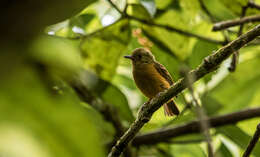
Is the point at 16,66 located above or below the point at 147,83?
above

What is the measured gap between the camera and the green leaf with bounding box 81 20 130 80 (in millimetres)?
2434

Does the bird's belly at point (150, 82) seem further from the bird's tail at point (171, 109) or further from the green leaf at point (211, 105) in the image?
the green leaf at point (211, 105)

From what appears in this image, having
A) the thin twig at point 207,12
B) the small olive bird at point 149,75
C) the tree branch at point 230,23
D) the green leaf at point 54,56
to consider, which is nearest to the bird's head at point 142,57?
the small olive bird at point 149,75

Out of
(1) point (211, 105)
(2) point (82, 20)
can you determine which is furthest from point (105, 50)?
(1) point (211, 105)

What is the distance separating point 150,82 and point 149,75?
0.24 feet

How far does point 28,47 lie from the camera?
340 mm

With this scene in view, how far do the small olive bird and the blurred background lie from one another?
93 millimetres

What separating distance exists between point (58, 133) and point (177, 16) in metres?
2.42

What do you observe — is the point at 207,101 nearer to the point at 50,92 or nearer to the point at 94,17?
the point at 94,17

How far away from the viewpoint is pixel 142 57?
240 centimetres

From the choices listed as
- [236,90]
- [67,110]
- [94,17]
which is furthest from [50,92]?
[236,90]

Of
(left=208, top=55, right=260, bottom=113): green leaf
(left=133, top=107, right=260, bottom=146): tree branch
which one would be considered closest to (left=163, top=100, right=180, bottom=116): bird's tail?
(left=133, top=107, right=260, bottom=146): tree branch

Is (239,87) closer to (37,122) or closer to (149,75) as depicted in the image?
(149,75)

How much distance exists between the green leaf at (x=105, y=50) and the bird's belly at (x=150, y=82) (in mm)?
166
